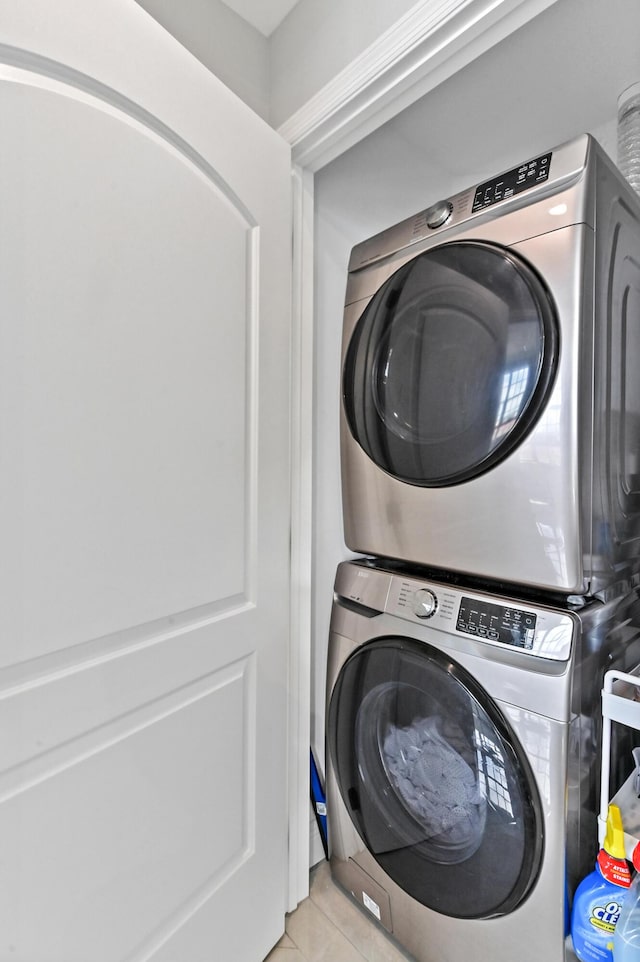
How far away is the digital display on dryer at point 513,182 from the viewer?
984mm

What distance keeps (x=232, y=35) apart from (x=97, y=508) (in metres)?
1.32

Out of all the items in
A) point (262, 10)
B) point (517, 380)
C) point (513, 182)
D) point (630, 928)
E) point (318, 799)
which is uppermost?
point (262, 10)

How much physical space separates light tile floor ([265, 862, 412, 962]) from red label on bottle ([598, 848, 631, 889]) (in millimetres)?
663

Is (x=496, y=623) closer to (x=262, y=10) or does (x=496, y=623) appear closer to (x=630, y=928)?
(x=630, y=928)

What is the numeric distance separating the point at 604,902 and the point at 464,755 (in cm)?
32

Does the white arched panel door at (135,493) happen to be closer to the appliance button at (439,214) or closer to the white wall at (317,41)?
the white wall at (317,41)

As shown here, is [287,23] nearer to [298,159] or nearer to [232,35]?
[232,35]

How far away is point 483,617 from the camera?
1.04 m

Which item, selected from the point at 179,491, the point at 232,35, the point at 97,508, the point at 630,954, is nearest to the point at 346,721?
the point at 630,954

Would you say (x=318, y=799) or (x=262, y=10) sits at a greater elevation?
(x=262, y=10)

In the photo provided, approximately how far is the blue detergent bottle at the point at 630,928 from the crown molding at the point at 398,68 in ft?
5.18

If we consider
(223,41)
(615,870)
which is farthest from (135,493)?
(223,41)

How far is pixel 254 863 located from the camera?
122cm

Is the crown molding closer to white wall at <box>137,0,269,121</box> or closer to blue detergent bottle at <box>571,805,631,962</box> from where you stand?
white wall at <box>137,0,269,121</box>
